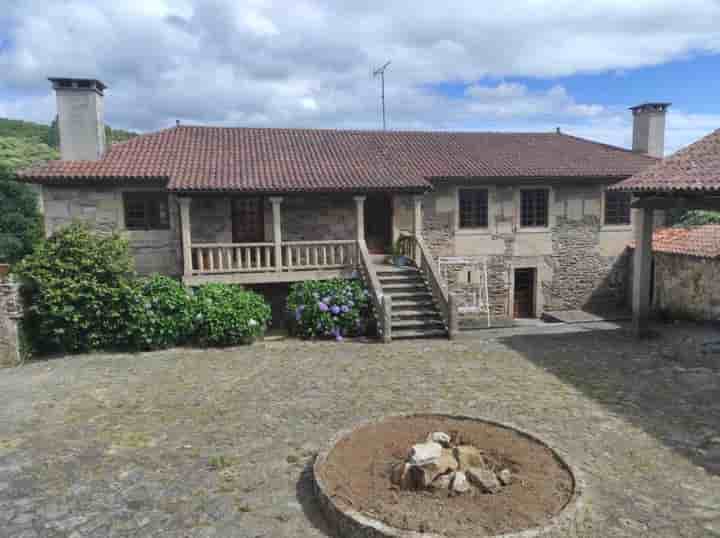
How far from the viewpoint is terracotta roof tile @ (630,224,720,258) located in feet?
46.5

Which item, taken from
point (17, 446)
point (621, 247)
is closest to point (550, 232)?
point (621, 247)

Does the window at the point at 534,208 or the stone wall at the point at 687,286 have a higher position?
the window at the point at 534,208

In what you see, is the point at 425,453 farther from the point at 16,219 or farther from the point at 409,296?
the point at 16,219

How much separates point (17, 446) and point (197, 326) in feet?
17.9

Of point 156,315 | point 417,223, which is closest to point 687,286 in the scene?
point 417,223

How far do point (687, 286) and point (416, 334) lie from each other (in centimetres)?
809

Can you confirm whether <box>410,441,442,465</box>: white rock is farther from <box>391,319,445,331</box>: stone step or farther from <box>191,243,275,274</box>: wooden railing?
<box>191,243,275,274</box>: wooden railing

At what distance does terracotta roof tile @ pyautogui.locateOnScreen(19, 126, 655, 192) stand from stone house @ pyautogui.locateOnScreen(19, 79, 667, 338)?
0.07m

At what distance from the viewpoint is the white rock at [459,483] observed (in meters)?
5.04

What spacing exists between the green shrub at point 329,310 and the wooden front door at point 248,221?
2.81m

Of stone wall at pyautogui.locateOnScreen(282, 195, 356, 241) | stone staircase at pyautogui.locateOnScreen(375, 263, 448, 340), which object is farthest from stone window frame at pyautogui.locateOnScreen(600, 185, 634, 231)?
stone wall at pyautogui.locateOnScreen(282, 195, 356, 241)

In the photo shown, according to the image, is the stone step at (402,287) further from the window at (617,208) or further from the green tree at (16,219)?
the green tree at (16,219)

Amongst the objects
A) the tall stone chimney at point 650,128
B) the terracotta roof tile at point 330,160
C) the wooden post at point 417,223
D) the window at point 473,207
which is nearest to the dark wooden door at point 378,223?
the terracotta roof tile at point 330,160

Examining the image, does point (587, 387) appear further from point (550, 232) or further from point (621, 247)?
point (621, 247)
